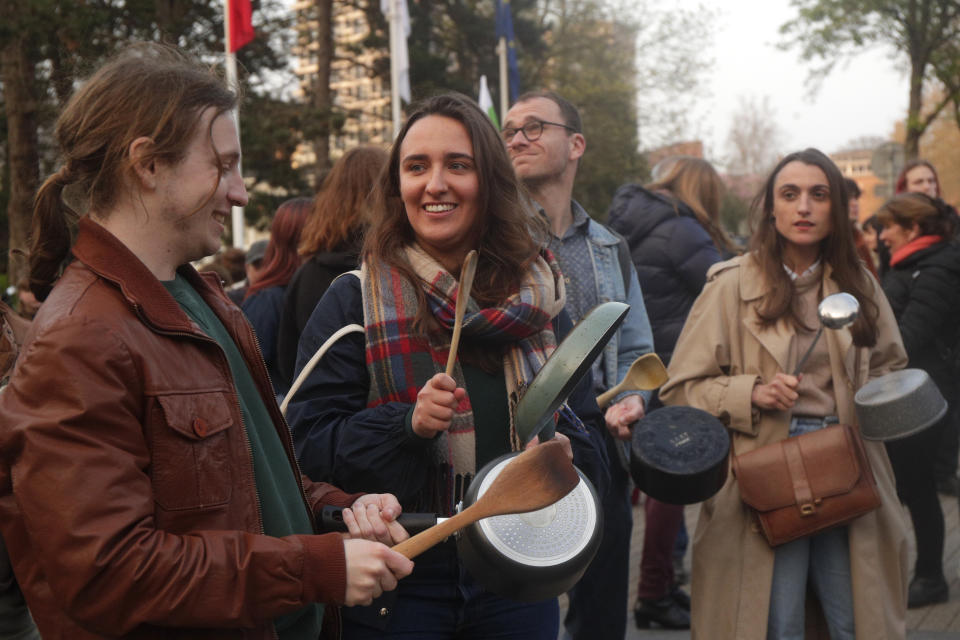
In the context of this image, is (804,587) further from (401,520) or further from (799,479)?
(401,520)

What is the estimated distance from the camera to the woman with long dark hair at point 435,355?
227 cm

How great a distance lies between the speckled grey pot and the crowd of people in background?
11 centimetres

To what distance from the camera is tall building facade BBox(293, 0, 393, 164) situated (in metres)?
23.4

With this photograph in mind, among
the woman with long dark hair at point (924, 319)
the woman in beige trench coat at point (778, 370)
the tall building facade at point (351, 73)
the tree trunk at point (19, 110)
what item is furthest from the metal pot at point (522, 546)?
the tall building facade at point (351, 73)

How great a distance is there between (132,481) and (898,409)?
8.68ft

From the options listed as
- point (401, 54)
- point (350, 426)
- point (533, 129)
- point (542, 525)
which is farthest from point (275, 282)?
point (401, 54)

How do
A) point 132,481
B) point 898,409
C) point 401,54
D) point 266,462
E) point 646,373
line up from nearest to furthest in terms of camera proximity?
point 132,481
point 266,462
point 646,373
point 898,409
point 401,54

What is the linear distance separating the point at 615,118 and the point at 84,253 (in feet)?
102

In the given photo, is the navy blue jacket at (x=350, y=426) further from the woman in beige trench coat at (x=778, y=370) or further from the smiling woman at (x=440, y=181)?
the woman in beige trench coat at (x=778, y=370)

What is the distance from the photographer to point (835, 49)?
26.3 meters

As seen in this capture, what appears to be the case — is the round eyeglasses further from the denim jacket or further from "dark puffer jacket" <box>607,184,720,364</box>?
"dark puffer jacket" <box>607,184,720,364</box>

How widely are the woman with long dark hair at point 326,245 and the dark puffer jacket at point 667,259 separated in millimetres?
1725

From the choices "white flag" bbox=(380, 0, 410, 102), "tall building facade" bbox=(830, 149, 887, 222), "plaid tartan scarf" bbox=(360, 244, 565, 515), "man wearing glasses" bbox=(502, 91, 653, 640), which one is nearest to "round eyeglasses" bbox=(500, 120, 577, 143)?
"man wearing glasses" bbox=(502, 91, 653, 640)

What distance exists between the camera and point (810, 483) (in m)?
3.33
